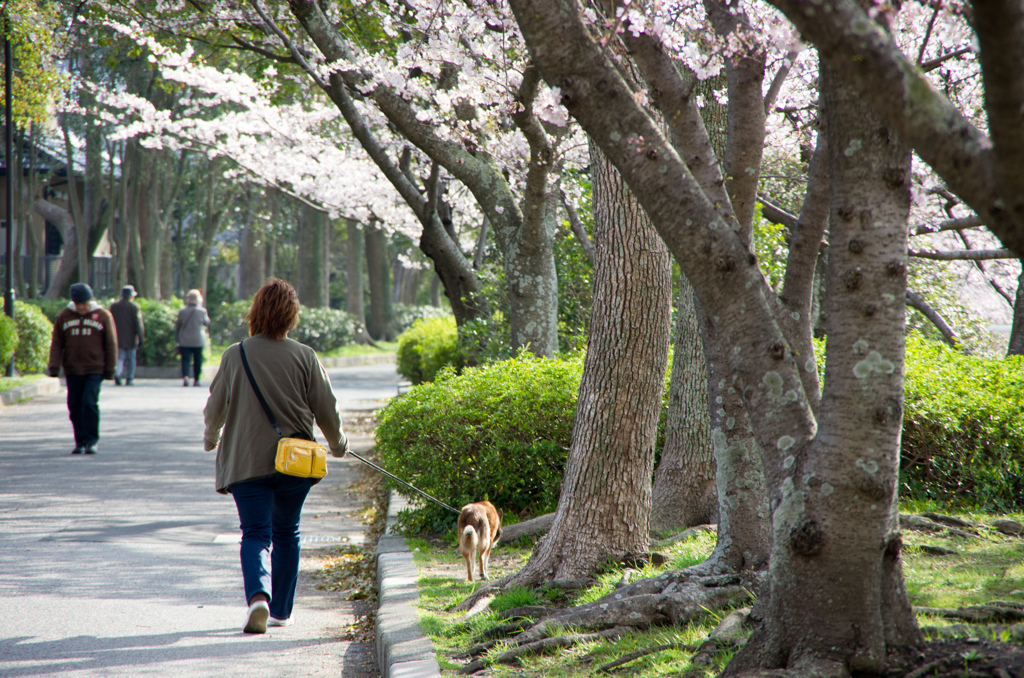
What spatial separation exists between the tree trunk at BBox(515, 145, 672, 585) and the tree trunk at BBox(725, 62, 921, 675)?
2299mm

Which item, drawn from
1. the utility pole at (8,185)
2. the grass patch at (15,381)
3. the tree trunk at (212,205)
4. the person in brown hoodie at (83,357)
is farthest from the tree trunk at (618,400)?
the tree trunk at (212,205)

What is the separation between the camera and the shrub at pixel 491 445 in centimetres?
709

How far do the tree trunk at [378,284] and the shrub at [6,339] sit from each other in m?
15.0

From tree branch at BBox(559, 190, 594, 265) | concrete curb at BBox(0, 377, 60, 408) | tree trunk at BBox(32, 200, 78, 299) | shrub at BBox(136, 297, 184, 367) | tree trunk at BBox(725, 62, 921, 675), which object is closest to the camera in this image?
tree trunk at BBox(725, 62, 921, 675)

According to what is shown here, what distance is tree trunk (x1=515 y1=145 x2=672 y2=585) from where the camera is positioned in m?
5.33

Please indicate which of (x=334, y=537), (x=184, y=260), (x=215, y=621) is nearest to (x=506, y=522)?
(x=334, y=537)

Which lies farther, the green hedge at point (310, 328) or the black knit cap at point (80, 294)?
the green hedge at point (310, 328)

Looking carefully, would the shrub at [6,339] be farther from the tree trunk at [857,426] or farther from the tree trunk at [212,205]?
the tree trunk at [857,426]

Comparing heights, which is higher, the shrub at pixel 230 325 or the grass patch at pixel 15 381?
the shrub at pixel 230 325

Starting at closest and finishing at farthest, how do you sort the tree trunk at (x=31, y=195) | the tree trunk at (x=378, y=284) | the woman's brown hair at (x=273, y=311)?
the woman's brown hair at (x=273, y=311), the tree trunk at (x=31, y=195), the tree trunk at (x=378, y=284)

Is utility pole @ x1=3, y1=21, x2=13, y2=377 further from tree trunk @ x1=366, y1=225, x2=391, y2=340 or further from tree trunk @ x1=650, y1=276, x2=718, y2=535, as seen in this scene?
tree trunk @ x1=650, y1=276, x2=718, y2=535

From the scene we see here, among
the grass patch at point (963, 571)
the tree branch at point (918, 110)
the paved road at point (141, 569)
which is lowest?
the paved road at point (141, 569)

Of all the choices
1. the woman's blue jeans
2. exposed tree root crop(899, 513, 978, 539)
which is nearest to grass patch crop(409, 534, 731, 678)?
the woman's blue jeans

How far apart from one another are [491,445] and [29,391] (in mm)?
13132
